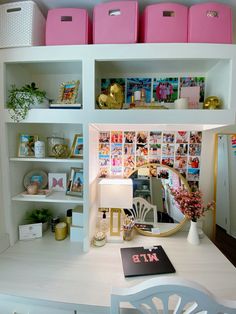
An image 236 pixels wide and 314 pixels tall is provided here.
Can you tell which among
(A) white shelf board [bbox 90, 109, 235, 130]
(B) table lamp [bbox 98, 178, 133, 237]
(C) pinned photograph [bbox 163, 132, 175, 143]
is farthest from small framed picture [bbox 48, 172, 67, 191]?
(C) pinned photograph [bbox 163, 132, 175, 143]

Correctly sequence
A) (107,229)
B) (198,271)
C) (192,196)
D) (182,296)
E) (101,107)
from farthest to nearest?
(107,229) → (192,196) → (101,107) → (198,271) → (182,296)

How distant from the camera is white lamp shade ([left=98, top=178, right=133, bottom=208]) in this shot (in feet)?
4.21

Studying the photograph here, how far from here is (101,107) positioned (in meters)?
1.16

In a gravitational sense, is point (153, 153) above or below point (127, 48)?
below

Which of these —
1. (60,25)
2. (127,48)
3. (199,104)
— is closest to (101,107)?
(127,48)

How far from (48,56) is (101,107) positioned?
0.43 meters

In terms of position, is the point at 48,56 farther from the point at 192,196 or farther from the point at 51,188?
the point at 192,196

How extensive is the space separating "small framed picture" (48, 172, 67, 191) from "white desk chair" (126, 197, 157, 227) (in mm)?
554

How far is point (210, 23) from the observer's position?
1018 mm

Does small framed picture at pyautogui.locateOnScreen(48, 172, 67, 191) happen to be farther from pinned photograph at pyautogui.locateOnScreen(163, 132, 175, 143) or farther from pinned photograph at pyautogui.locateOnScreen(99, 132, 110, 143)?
pinned photograph at pyautogui.locateOnScreen(163, 132, 175, 143)

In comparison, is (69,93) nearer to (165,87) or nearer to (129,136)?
(129,136)

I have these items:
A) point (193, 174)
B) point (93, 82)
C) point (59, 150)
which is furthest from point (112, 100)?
point (193, 174)

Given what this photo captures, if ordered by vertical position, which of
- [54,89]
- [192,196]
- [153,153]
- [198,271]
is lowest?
[198,271]

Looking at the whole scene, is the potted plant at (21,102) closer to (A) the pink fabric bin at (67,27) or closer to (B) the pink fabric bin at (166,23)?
(A) the pink fabric bin at (67,27)
